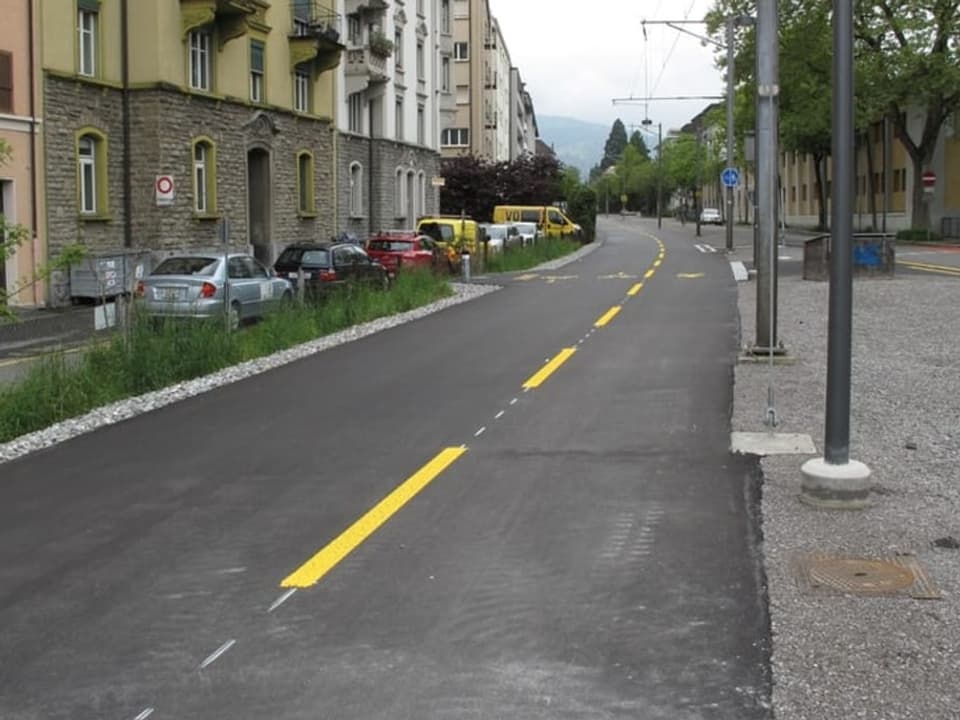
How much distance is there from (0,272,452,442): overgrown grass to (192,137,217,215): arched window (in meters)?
13.9

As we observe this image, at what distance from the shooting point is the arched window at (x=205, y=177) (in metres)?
31.0

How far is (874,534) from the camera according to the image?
626 centimetres

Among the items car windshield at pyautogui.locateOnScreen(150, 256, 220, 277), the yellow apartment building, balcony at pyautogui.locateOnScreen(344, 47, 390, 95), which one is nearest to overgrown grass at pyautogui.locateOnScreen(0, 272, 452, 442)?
car windshield at pyautogui.locateOnScreen(150, 256, 220, 277)

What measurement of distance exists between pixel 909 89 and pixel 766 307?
39.0 meters

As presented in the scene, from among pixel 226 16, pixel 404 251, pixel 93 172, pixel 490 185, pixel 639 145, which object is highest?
pixel 639 145

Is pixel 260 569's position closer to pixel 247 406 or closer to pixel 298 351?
pixel 247 406

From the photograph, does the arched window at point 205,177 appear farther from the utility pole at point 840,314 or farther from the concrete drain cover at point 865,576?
the concrete drain cover at point 865,576

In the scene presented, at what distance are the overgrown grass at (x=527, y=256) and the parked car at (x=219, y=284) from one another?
1519cm

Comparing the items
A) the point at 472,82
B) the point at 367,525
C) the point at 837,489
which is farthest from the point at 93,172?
the point at 472,82

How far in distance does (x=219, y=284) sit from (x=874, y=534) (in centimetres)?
1424

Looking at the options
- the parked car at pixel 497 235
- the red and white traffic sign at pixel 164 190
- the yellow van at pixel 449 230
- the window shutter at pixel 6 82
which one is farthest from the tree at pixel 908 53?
the window shutter at pixel 6 82

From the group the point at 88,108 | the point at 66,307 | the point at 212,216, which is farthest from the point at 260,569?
the point at 212,216

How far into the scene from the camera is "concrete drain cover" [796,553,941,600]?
Answer: 530cm

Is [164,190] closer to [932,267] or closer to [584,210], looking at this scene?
[932,267]
